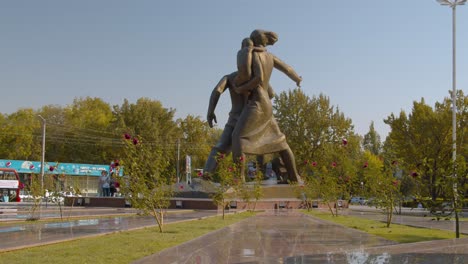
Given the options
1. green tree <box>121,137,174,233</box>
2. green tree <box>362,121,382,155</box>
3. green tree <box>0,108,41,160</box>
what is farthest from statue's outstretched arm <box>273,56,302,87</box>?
green tree <box>362,121,382,155</box>

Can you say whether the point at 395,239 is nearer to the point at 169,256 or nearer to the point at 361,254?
the point at 361,254

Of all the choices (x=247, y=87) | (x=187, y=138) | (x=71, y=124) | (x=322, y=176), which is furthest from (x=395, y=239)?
(x=71, y=124)

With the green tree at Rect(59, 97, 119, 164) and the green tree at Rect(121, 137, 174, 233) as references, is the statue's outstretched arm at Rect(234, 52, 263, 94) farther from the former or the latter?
the green tree at Rect(59, 97, 119, 164)

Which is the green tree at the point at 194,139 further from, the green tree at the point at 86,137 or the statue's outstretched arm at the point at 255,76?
the statue's outstretched arm at the point at 255,76

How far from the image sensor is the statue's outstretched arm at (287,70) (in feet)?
86.4

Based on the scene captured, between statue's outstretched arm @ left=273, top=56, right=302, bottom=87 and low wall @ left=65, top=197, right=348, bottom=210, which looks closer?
low wall @ left=65, top=197, right=348, bottom=210

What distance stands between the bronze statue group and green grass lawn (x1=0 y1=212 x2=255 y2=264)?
42.7ft

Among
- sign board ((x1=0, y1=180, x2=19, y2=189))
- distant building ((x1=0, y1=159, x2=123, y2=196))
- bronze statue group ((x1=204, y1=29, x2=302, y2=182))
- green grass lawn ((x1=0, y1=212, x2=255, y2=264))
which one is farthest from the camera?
distant building ((x1=0, y1=159, x2=123, y2=196))

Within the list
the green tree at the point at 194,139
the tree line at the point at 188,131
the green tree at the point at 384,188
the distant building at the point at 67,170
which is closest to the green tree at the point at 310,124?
the tree line at the point at 188,131

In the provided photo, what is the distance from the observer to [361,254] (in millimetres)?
7957

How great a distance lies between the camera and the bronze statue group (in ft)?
80.7

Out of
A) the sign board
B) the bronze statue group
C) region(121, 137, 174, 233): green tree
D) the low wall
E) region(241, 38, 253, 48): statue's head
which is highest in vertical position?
region(241, 38, 253, 48): statue's head

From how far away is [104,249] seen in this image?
340 inches

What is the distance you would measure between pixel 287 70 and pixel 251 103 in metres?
2.85
